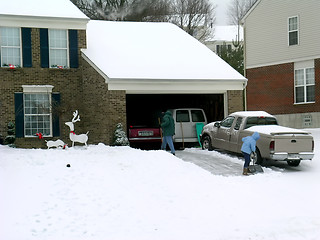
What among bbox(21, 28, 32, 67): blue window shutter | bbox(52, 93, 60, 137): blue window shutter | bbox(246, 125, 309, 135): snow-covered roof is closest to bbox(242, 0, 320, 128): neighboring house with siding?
bbox(246, 125, 309, 135): snow-covered roof

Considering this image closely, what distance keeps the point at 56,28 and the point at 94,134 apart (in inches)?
195

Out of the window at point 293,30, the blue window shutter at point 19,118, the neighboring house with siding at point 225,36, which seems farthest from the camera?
the neighboring house with siding at point 225,36

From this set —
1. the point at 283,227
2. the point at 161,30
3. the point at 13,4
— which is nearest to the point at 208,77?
the point at 161,30

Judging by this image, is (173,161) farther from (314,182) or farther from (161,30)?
(161,30)

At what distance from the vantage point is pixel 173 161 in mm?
13500

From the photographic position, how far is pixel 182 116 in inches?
770

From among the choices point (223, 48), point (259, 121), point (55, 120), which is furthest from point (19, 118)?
point (223, 48)

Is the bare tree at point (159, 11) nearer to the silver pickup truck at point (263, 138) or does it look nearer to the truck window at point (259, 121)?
the silver pickup truck at point (263, 138)

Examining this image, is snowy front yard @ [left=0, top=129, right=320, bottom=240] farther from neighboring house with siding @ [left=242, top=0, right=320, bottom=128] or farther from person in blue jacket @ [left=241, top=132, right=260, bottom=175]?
neighboring house with siding @ [left=242, top=0, right=320, bottom=128]

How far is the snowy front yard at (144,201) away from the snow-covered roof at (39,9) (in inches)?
329

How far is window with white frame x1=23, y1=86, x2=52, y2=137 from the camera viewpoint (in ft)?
63.9

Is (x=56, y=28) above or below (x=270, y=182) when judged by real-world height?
above

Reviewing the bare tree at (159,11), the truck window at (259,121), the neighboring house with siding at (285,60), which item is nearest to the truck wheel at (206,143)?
the truck window at (259,121)

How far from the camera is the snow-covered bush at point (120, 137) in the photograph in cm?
1748
